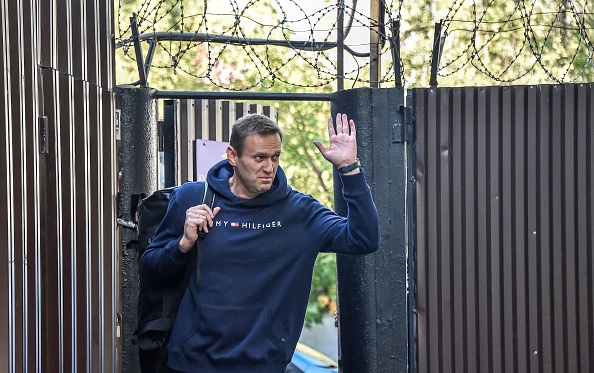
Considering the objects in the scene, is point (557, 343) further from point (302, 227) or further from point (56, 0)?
point (56, 0)

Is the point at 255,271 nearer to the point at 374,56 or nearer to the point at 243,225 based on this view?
the point at 243,225

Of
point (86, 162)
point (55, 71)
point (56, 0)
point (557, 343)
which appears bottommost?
point (557, 343)

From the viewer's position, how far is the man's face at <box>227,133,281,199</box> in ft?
14.0

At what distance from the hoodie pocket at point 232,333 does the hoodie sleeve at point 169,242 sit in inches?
10.7

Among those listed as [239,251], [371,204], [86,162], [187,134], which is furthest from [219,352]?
[187,134]

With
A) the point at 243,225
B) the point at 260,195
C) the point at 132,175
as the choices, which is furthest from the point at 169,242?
the point at 132,175

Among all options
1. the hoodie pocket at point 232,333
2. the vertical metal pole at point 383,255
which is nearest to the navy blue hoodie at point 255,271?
the hoodie pocket at point 232,333

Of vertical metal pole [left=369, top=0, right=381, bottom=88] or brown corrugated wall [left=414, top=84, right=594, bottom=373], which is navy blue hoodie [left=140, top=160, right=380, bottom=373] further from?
vertical metal pole [left=369, top=0, right=381, bottom=88]

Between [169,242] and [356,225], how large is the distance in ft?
2.97

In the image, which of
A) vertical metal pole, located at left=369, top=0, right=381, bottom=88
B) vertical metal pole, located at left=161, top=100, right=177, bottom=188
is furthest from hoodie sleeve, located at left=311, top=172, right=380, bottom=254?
vertical metal pole, located at left=161, top=100, right=177, bottom=188

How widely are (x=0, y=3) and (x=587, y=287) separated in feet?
12.1

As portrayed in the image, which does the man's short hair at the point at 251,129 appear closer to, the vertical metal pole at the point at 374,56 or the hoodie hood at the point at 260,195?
the hoodie hood at the point at 260,195

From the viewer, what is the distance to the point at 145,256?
4.36 m

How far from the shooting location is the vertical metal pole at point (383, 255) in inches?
215
